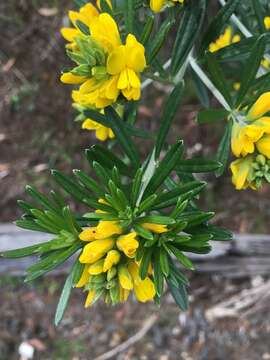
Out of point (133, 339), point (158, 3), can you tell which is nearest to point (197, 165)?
point (158, 3)

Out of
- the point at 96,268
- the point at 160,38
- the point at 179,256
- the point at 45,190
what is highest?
the point at 160,38

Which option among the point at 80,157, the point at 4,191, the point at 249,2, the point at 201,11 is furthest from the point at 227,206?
the point at 201,11

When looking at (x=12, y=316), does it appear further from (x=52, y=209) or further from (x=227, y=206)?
(x=52, y=209)

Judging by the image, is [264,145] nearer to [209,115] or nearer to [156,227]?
[209,115]

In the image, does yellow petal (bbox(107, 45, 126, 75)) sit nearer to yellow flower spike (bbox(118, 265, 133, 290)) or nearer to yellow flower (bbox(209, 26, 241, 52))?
yellow flower spike (bbox(118, 265, 133, 290))

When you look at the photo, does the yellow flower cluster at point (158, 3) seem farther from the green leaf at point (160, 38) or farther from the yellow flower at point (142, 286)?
the yellow flower at point (142, 286)

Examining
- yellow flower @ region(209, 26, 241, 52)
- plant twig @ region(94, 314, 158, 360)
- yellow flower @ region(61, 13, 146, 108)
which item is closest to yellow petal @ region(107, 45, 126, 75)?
yellow flower @ region(61, 13, 146, 108)
